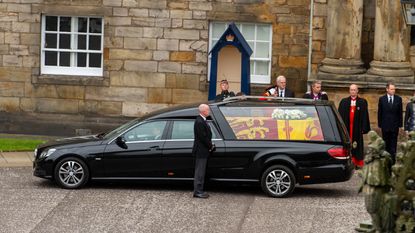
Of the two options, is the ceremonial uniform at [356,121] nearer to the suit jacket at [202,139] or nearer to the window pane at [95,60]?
the suit jacket at [202,139]


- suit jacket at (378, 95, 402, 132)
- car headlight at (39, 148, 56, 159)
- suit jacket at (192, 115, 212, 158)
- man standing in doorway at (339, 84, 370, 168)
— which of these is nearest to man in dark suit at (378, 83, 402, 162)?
suit jacket at (378, 95, 402, 132)

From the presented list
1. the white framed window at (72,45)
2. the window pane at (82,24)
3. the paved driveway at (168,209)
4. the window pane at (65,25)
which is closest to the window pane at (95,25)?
the white framed window at (72,45)

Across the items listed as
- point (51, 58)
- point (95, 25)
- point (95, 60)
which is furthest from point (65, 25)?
point (95, 60)

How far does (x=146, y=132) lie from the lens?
19547 mm

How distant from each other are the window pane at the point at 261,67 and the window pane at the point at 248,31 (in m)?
0.59

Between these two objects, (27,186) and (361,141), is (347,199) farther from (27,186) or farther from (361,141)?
(27,186)

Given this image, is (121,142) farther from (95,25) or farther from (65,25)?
(65,25)

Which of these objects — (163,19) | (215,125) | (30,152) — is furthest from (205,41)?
(215,125)

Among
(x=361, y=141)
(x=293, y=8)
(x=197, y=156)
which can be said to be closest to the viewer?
(x=197, y=156)

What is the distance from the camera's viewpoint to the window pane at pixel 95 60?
26719 mm

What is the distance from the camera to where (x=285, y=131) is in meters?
19.4

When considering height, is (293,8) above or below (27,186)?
above

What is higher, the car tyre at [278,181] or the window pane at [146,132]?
the window pane at [146,132]

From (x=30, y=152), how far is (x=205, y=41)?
503 centimetres
